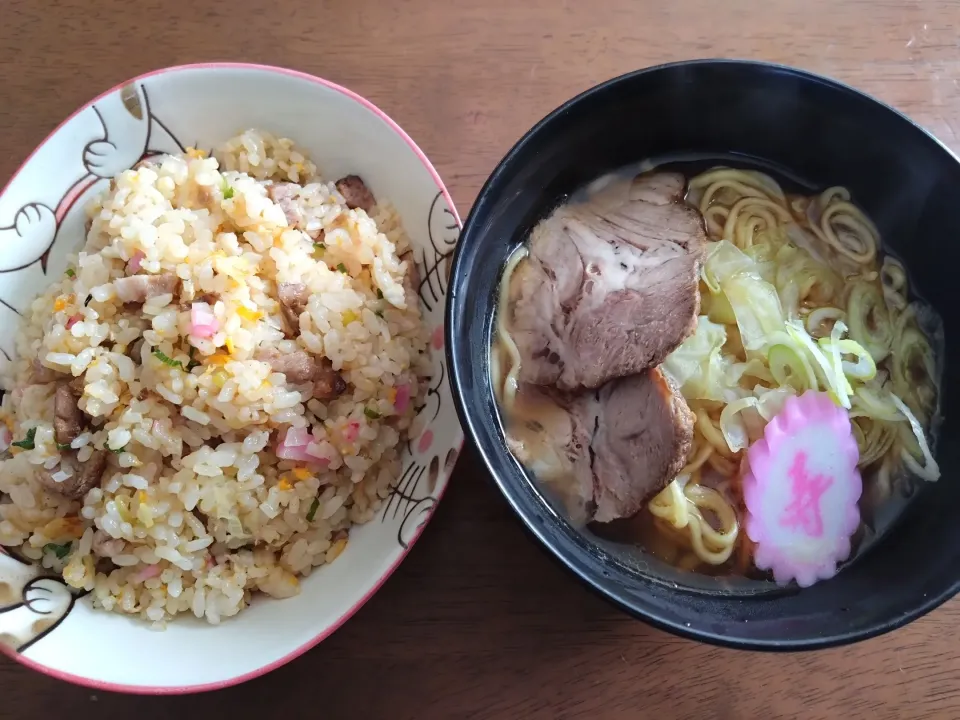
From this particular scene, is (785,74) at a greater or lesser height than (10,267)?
greater

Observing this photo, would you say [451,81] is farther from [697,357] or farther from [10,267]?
[10,267]

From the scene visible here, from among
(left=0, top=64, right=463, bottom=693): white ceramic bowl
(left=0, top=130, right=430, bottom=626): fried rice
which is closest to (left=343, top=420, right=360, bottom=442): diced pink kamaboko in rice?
(left=0, top=130, right=430, bottom=626): fried rice

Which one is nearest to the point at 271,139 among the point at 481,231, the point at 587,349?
the point at 481,231

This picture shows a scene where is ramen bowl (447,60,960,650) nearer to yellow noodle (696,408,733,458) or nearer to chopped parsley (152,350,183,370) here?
yellow noodle (696,408,733,458)

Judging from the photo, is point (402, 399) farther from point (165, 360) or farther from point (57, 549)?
point (57, 549)

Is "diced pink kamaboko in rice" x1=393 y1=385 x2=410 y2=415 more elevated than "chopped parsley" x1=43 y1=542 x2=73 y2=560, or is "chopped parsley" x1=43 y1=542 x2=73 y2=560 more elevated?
"diced pink kamaboko in rice" x1=393 y1=385 x2=410 y2=415

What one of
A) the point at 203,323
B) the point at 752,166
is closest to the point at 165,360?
the point at 203,323

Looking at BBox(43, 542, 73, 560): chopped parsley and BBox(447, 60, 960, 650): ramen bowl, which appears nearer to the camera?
BBox(447, 60, 960, 650): ramen bowl
